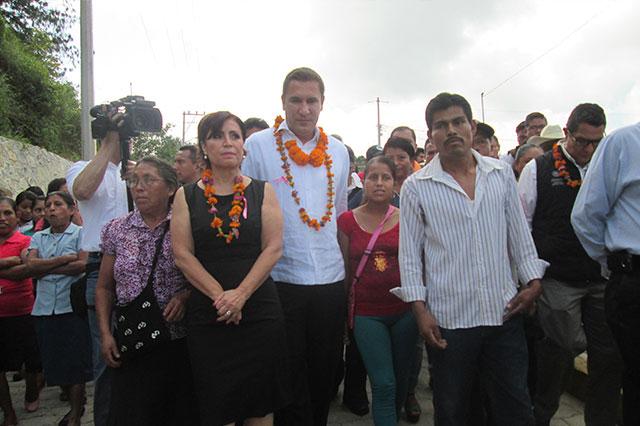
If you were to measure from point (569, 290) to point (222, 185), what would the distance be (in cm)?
220

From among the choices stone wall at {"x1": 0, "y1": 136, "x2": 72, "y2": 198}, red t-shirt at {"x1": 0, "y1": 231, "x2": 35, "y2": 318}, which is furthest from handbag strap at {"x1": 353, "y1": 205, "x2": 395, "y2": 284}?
stone wall at {"x1": 0, "y1": 136, "x2": 72, "y2": 198}

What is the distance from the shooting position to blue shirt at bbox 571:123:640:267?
7.66 feet

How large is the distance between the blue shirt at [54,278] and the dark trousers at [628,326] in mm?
3869

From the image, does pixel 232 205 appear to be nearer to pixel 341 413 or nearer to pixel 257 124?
pixel 341 413

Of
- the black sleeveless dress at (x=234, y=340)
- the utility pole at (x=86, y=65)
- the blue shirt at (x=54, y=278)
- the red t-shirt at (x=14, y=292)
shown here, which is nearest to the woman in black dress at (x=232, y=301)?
the black sleeveless dress at (x=234, y=340)

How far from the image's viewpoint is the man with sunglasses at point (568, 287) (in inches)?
115

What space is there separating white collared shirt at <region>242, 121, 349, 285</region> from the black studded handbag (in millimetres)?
695

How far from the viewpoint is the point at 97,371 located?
313 centimetres

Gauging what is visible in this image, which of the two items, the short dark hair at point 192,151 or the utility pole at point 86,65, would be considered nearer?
the short dark hair at point 192,151

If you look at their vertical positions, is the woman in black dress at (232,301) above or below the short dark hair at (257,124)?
below

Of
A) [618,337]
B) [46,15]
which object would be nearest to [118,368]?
[618,337]

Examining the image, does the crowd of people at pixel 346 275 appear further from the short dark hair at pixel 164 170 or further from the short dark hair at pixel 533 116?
the short dark hair at pixel 533 116

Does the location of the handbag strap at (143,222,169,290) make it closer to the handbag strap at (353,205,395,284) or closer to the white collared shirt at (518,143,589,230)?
the handbag strap at (353,205,395,284)

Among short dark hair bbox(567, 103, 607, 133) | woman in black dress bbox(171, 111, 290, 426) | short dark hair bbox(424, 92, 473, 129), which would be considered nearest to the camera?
woman in black dress bbox(171, 111, 290, 426)
